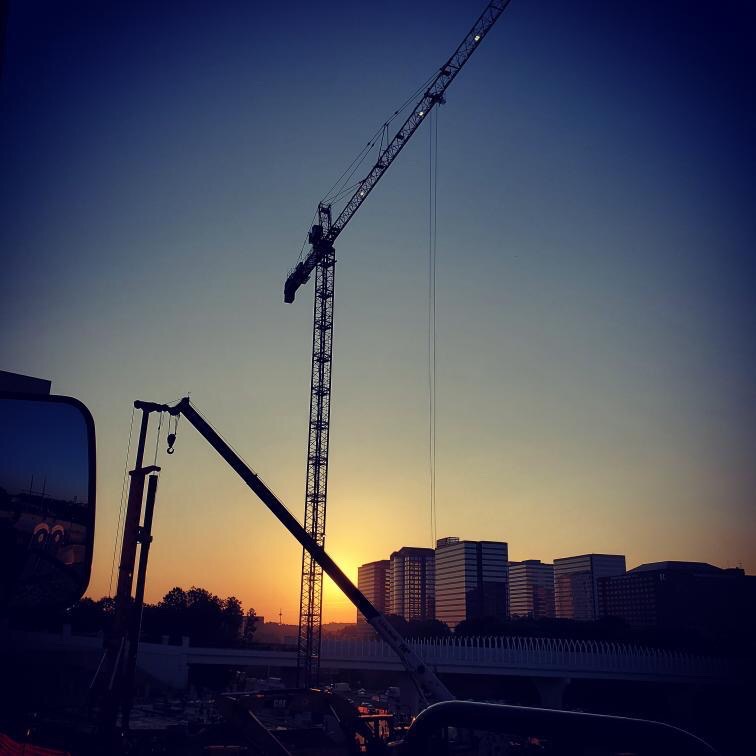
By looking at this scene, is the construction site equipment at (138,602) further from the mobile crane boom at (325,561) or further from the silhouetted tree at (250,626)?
the silhouetted tree at (250,626)

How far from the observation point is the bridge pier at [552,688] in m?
57.8

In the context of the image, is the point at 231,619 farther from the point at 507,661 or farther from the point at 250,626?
the point at 507,661

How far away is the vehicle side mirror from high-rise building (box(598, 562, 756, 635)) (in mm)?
93177

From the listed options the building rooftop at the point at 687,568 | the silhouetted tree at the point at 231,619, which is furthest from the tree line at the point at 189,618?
the building rooftop at the point at 687,568

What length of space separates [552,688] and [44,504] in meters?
65.0

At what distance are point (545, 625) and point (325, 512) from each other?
47900mm

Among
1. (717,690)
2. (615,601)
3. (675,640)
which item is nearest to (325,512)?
(717,690)

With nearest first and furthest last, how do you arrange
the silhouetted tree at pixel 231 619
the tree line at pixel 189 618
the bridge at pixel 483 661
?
the bridge at pixel 483 661
the tree line at pixel 189 618
the silhouetted tree at pixel 231 619

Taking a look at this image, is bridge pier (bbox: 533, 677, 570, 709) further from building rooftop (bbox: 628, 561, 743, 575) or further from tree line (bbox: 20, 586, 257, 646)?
building rooftop (bbox: 628, 561, 743, 575)

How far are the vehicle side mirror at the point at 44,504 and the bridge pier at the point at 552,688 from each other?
62.5m

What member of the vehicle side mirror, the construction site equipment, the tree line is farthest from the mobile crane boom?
the tree line

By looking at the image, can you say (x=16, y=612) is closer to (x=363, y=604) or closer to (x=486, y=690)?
(x=363, y=604)

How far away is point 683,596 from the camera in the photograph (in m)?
128

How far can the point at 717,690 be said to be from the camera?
57594mm
